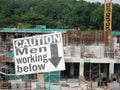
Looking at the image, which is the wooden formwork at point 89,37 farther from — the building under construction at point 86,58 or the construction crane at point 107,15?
the construction crane at point 107,15

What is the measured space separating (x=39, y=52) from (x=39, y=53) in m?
0.01

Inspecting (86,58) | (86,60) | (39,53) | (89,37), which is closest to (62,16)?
(89,37)

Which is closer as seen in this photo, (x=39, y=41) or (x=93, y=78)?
(x=39, y=41)

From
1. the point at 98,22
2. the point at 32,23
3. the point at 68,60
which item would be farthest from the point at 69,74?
the point at 98,22

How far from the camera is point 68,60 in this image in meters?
17.1

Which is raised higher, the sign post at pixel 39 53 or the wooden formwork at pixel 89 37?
the sign post at pixel 39 53

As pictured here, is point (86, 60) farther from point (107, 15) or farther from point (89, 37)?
point (107, 15)

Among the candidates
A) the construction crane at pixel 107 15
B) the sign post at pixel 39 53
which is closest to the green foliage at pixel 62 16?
the construction crane at pixel 107 15

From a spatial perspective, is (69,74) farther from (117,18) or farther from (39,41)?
(117,18)

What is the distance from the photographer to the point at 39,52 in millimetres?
3885

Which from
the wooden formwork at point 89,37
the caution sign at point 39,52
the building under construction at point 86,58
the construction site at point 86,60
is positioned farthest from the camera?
the wooden formwork at point 89,37

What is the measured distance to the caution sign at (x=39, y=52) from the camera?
3.86m

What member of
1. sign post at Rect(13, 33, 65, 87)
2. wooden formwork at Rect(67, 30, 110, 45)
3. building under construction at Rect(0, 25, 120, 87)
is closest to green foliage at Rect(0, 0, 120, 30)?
wooden formwork at Rect(67, 30, 110, 45)

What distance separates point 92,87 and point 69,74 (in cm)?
468
